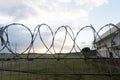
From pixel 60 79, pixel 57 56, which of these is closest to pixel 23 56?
pixel 57 56

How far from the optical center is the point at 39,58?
627 centimetres

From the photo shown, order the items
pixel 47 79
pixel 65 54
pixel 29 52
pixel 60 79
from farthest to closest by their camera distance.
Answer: pixel 60 79
pixel 47 79
pixel 65 54
pixel 29 52

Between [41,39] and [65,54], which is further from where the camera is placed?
[65,54]

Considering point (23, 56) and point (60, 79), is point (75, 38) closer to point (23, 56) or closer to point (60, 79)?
point (23, 56)

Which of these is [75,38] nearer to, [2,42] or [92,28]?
[92,28]

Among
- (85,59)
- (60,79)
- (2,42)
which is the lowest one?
(60,79)

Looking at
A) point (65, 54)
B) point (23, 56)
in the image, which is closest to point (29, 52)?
point (23, 56)

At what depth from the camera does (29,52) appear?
228 inches

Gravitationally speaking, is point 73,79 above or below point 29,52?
below

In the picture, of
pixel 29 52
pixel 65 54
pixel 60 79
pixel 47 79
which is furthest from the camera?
pixel 60 79

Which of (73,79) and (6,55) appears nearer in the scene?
(6,55)

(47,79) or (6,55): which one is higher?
(6,55)

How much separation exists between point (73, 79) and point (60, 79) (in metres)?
0.88

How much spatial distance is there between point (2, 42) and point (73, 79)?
11866mm
